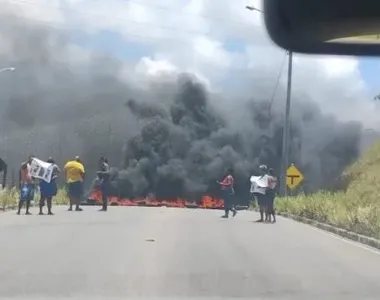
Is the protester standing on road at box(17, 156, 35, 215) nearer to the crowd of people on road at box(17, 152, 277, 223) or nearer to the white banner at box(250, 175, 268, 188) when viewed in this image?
the crowd of people on road at box(17, 152, 277, 223)

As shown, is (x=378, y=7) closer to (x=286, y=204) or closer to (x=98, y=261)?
(x=98, y=261)

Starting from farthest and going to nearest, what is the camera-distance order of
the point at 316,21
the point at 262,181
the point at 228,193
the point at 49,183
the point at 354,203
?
the point at 228,193 < the point at 354,203 < the point at 262,181 < the point at 49,183 < the point at 316,21

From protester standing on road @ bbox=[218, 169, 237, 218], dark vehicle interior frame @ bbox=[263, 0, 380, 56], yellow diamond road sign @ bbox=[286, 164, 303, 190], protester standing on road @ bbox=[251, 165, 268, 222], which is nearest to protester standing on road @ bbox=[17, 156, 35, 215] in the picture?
protester standing on road @ bbox=[218, 169, 237, 218]

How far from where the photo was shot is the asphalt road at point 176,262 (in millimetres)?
11205

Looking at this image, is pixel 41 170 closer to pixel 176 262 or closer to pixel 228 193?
pixel 228 193

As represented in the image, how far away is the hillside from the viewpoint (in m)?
22.0

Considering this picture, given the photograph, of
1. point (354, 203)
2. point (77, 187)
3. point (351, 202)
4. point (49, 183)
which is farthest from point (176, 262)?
point (351, 202)

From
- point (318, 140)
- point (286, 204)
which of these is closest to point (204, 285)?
point (286, 204)

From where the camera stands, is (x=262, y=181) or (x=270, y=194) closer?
(x=270, y=194)

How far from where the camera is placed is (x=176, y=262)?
14156mm

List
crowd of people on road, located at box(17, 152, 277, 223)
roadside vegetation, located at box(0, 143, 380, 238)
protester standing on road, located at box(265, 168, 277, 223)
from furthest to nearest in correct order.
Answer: protester standing on road, located at box(265, 168, 277, 223)
crowd of people on road, located at box(17, 152, 277, 223)
roadside vegetation, located at box(0, 143, 380, 238)

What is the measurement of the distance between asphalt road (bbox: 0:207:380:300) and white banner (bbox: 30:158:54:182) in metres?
2.69

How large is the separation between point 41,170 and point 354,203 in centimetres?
922

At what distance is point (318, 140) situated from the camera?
43750 mm
